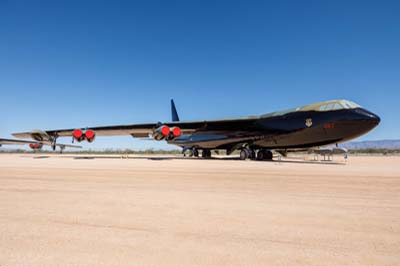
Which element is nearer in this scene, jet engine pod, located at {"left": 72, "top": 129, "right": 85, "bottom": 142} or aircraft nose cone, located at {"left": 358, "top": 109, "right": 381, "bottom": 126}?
aircraft nose cone, located at {"left": 358, "top": 109, "right": 381, "bottom": 126}

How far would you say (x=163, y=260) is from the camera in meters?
1.69

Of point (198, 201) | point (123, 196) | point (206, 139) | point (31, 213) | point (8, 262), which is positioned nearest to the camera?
point (8, 262)

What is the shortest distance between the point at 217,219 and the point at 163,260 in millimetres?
1024

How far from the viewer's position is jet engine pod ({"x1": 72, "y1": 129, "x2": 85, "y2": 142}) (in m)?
19.6

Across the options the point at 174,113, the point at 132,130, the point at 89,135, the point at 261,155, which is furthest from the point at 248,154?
the point at 174,113

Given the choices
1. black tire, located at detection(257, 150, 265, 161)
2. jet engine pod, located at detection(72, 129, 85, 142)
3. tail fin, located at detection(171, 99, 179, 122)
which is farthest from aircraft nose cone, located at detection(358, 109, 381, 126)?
tail fin, located at detection(171, 99, 179, 122)

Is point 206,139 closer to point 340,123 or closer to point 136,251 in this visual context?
point 340,123

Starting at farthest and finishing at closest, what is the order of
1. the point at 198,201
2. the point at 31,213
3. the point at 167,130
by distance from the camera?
the point at 167,130
the point at 198,201
the point at 31,213

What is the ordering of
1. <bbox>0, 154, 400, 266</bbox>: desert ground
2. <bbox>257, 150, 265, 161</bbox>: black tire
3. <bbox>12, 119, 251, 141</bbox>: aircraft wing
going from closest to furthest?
<bbox>0, 154, 400, 266</bbox>: desert ground → <bbox>257, 150, 265, 161</bbox>: black tire → <bbox>12, 119, 251, 141</bbox>: aircraft wing

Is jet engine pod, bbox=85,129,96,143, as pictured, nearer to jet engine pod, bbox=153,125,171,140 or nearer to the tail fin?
jet engine pod, bbox=153,125,171,140

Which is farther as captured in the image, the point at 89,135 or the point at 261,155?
the point at 89,135

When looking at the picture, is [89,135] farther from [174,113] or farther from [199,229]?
[199,229]

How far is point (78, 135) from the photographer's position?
19.6m

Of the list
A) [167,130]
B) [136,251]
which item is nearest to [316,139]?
[167,130]
